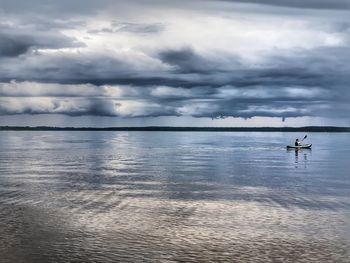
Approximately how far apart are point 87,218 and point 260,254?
12804mm

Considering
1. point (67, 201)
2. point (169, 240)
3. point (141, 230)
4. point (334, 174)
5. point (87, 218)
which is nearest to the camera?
point (169, 240)

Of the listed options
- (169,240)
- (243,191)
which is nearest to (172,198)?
(243,191)

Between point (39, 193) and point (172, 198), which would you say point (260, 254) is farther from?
point (39, 193)

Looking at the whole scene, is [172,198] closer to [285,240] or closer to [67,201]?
[67,201]

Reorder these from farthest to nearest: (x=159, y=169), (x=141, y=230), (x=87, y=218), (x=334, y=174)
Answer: (x=159, y=169), (x=334, y=174), (x=87, y=218), (x=141, y=230)

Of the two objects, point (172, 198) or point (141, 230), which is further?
point (172, 198)

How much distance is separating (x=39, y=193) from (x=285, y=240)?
24757 millimetres

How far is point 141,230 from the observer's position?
1214 inches

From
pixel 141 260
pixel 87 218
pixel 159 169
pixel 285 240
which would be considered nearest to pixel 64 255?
pixel 141 260

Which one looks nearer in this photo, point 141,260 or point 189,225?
point 141,260

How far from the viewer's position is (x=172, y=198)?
43.7m

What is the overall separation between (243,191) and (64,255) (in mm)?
25825

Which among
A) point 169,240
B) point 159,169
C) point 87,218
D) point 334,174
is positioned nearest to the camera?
point 169,240

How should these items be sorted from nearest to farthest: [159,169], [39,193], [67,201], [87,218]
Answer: [87,218] → [67,201] → [39,193] → [159,169]
